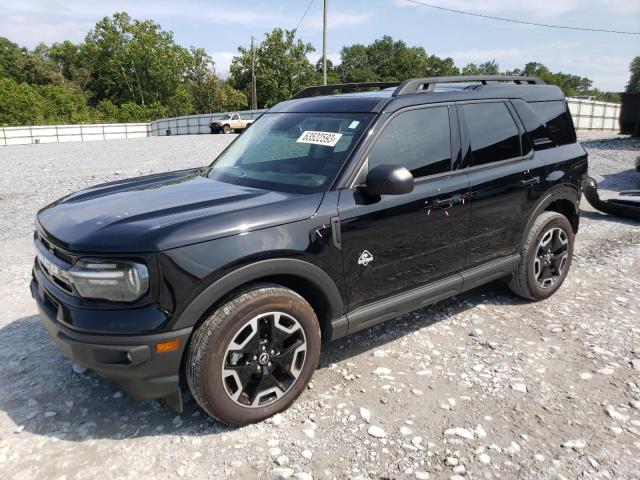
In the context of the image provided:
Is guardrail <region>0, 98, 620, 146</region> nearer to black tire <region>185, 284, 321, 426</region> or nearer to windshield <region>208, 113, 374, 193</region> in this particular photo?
windshield <region>208, 113, 374, 193</region>

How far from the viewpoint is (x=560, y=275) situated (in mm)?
4605

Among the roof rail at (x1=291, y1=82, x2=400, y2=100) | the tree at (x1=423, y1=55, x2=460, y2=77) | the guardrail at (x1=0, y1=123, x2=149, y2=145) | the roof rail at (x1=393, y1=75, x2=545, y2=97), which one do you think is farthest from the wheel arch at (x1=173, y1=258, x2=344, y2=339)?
the tree at (x1=423, y1=55, x2=460, y2=77)

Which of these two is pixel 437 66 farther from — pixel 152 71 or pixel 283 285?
pixel 283 285

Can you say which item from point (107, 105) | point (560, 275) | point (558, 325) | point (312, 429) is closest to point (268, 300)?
point (312, 429)

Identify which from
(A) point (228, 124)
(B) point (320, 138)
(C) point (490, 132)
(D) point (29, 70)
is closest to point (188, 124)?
(A) point (228, 124)

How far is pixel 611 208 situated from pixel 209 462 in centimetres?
733

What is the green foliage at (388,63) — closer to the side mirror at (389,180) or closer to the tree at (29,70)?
the tree at (29,70)

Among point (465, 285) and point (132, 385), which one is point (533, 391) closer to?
point (465, 285)

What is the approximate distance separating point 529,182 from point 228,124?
31072 mm

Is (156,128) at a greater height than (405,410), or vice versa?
(156,128)

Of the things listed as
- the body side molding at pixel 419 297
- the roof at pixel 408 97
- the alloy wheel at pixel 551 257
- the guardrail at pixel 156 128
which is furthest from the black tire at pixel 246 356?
the guardrail at pixel 156 128

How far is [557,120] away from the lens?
4527mm

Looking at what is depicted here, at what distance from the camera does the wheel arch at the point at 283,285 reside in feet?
8.30

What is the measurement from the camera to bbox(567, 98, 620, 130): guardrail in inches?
1054
